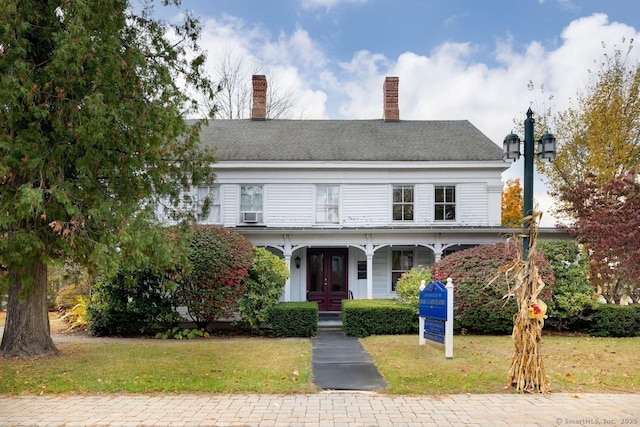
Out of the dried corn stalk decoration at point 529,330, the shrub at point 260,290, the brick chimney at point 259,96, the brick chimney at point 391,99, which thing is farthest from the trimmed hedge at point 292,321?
the brick chimney at point 391,99

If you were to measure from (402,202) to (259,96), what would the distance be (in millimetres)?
8761

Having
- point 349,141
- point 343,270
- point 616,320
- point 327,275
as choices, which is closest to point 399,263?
point 343,270

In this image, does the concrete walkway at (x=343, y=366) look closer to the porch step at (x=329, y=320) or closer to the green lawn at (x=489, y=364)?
the green lawn at (x=489, y=364)

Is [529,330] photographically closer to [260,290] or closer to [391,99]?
[260,290]

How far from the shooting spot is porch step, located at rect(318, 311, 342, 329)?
1541 centimetres

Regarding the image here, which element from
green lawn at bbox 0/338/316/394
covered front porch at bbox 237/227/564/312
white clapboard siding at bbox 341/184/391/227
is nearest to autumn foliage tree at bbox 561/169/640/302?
covered front porch at bbox 237/227/564/312

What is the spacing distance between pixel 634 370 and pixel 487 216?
32.4 feet

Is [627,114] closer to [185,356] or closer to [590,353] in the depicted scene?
[590,353]

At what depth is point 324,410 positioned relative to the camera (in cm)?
617

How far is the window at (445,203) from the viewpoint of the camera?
18.2 metres

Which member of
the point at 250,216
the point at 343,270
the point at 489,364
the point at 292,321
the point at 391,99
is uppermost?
the point at 391,99

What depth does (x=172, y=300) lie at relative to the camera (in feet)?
43.2

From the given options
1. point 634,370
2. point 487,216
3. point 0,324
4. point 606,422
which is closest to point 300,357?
point 606,422

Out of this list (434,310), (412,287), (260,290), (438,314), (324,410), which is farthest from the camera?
(412,287)
